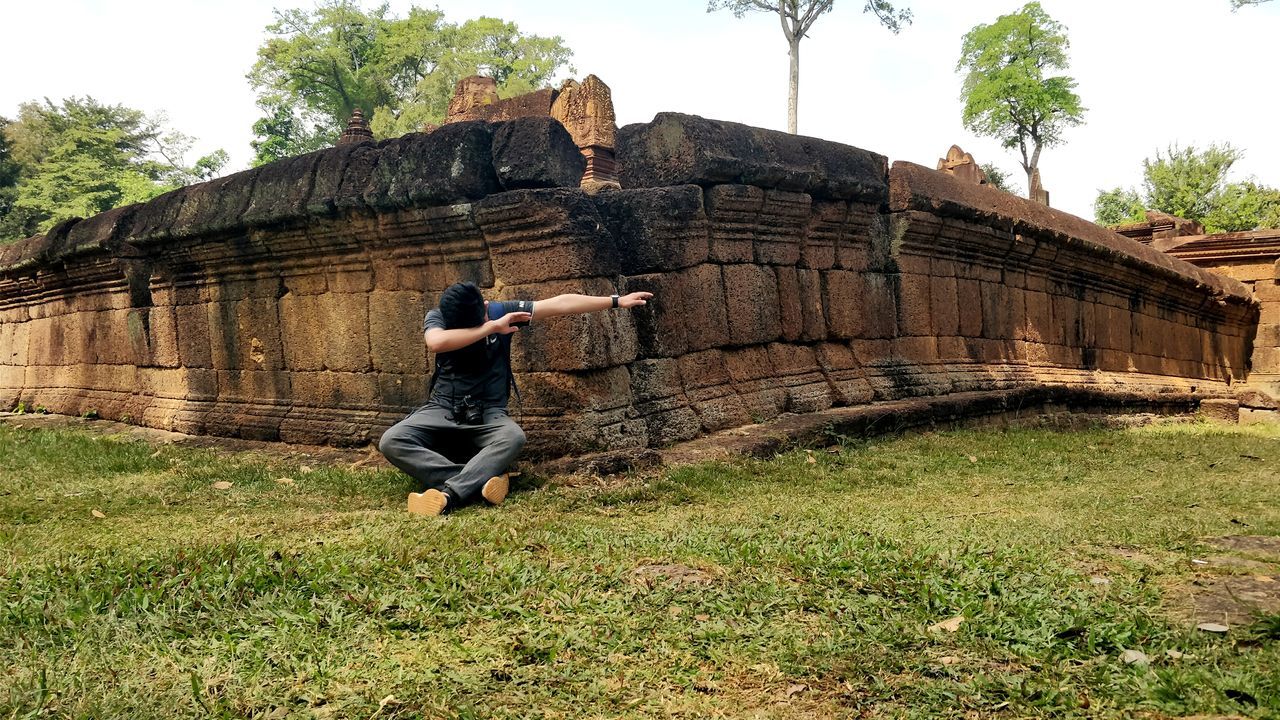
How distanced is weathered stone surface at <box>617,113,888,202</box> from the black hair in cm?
198

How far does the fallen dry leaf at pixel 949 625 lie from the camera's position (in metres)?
2.33

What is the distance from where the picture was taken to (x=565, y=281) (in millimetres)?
4945

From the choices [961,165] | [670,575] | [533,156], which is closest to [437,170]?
[533,156]

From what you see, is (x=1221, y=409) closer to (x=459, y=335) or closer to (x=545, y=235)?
(x=545, y=235)

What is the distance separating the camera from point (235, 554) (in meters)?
3.10

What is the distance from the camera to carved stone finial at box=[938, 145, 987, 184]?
14425 millimetres

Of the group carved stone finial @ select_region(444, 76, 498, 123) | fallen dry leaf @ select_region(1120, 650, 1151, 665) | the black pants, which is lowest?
fallen dry leaf @ select_region(1120, 650, 1151, 665)

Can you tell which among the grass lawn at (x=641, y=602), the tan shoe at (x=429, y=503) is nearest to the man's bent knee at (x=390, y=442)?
the grass lawn at (x=641, y=602)

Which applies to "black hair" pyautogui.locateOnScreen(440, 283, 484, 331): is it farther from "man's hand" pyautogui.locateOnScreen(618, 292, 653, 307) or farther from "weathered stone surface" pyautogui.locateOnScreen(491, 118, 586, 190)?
"weathered stone surface" pyautogui.locateOnScreen(491, 118, 586, 190)

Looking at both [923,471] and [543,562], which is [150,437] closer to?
[543,562]

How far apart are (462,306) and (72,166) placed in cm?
3364

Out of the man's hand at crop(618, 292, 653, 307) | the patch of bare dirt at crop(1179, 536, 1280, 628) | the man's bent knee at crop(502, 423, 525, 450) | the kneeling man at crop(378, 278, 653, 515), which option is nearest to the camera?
the patch of bare dirt at crop(1179, 536, 1280, 628)

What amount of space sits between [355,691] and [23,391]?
9.60 meters

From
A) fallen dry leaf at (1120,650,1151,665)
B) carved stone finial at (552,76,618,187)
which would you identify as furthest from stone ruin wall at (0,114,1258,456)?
carved stone finial at (552,76,618,187)
